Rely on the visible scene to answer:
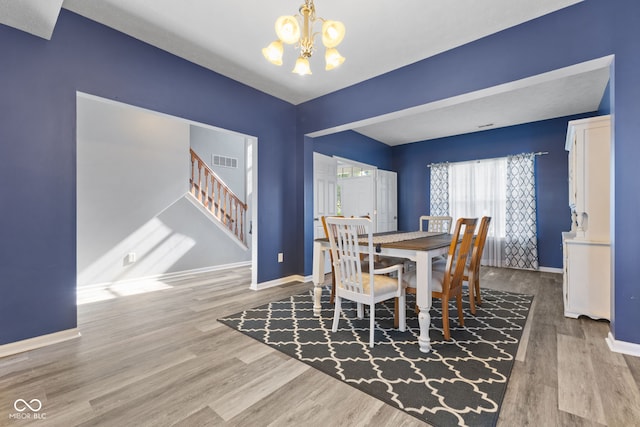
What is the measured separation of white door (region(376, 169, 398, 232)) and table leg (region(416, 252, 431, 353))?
149 inches

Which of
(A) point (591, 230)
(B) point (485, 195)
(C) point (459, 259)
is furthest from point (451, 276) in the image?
(B) point (485, 195)

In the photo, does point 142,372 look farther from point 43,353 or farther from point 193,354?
point 43,353

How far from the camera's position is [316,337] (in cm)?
237

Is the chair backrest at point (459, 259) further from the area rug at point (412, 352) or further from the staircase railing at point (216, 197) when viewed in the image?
the staircase railing at point (216, 197)

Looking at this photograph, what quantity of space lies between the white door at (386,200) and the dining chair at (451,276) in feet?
11.4

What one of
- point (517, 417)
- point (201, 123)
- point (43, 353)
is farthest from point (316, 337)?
point (201, 123)

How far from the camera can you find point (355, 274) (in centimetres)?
235

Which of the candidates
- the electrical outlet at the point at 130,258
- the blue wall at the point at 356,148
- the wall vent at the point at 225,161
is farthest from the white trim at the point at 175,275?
the blue wall at the point at 356,148

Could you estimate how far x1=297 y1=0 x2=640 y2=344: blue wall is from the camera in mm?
2080

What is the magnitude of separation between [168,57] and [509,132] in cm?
567

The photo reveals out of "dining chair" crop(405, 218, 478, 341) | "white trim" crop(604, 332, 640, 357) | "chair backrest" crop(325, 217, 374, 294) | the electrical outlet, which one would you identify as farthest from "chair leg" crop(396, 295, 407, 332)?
the electrical outlet

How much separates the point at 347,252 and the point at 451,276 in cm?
97

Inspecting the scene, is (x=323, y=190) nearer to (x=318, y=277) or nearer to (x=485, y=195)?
(x=318, y=277)

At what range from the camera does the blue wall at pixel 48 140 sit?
2.13m
